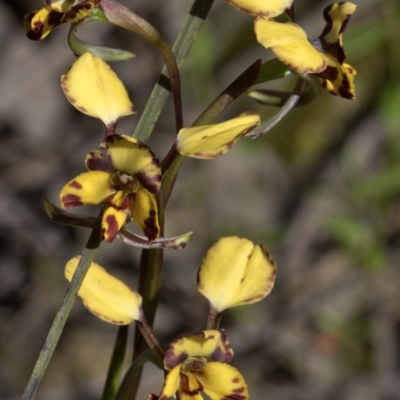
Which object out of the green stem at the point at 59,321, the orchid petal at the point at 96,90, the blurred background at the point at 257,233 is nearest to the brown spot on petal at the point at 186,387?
the green stem at the point at 59,321

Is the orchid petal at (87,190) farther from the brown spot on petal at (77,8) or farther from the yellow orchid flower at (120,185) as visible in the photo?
the brown spot on petal at (77,8)

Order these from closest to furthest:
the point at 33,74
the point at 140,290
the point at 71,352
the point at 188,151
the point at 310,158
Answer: the point at 188,151 → the point at 140,290 → the point at 71,352 → the point at 310,158 → the point at 33,74

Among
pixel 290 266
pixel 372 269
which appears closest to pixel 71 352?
pixel 290 266

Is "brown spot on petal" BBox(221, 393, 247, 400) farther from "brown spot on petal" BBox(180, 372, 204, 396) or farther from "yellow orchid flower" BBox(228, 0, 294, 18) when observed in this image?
"yellow orchid flower" BBox(228, 0, 294, 18)

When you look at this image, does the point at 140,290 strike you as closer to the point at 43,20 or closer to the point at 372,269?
the point at 43,20

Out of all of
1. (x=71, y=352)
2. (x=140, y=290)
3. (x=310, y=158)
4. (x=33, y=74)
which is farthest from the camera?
(x=33, y=74)

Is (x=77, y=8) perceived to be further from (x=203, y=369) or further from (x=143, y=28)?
(x=203, y=369)

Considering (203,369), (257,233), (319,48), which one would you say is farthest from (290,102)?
(257,233)

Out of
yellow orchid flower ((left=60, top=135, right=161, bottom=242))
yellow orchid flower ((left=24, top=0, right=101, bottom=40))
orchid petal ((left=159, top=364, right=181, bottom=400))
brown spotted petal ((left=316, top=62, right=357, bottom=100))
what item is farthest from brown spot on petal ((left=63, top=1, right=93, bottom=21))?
orchid petal ((left=159, top=364, right=181, bottom=400))

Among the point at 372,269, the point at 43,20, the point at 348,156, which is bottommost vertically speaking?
the point at 372,269
